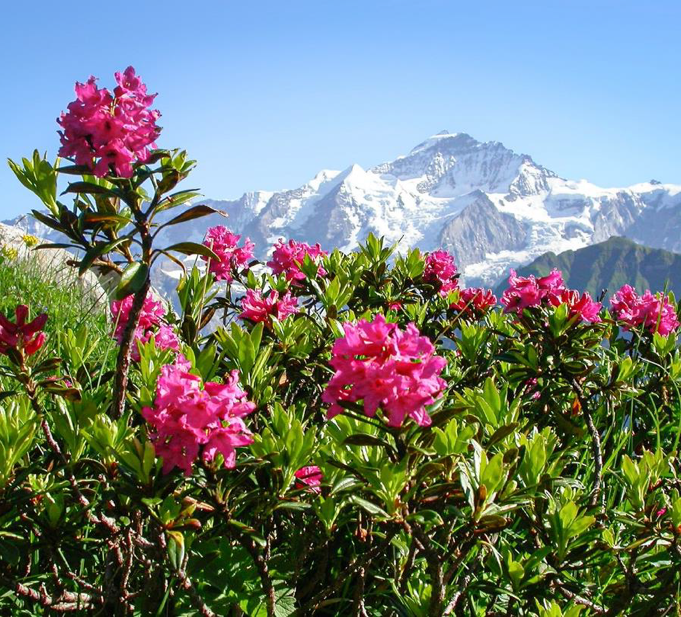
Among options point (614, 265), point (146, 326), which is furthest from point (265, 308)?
point (614, 265)

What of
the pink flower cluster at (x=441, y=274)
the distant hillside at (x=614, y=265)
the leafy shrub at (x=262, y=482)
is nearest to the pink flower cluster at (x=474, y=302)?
the pink flower cluster at (x=441, y=274)

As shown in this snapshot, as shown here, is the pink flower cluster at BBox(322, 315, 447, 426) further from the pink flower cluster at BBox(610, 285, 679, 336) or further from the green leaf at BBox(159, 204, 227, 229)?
the pink flower cluster at BBox(610, 285, 679, 336)

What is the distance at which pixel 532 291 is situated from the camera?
8.55ft

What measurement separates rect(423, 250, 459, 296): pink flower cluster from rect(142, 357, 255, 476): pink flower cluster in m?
2.53

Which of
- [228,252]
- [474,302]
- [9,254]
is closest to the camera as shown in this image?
[474,302]

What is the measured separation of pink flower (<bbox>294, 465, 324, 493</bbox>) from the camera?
1.64m

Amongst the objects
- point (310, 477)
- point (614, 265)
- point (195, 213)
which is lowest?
point (614, 265)

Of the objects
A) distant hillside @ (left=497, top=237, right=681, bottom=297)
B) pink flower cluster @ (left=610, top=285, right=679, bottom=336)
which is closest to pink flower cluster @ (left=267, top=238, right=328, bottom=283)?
pink flower cluster @ (left=610, top=285, right=679, bottom=336)

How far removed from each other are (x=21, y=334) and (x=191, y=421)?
661 millimetres

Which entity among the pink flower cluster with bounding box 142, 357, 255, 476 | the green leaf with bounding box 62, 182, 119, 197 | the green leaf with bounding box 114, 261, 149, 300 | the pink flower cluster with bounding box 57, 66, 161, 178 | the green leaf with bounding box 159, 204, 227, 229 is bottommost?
the pink flower cluster with bounding box 142, 357, 255, 476

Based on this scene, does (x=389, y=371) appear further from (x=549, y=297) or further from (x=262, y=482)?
(x=549, y=297)

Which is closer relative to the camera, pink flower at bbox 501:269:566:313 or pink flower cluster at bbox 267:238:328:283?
pink flower at bbox 501:269:566:313

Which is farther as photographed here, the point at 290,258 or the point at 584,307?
the point at 290,258

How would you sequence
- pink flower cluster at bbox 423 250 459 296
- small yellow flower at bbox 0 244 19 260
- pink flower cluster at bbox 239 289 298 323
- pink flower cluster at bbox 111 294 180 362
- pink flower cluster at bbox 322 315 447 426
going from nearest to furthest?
pink flower cluster at bbox 322 315 447 426 < pink flower cluster at bbox 111 294 180 362 < pink flower cluster at bbox 239 289 298 323 < pink flower cluster at bbox 423 250 459 296 < small yellow flower at bbox 0 244 19 260
